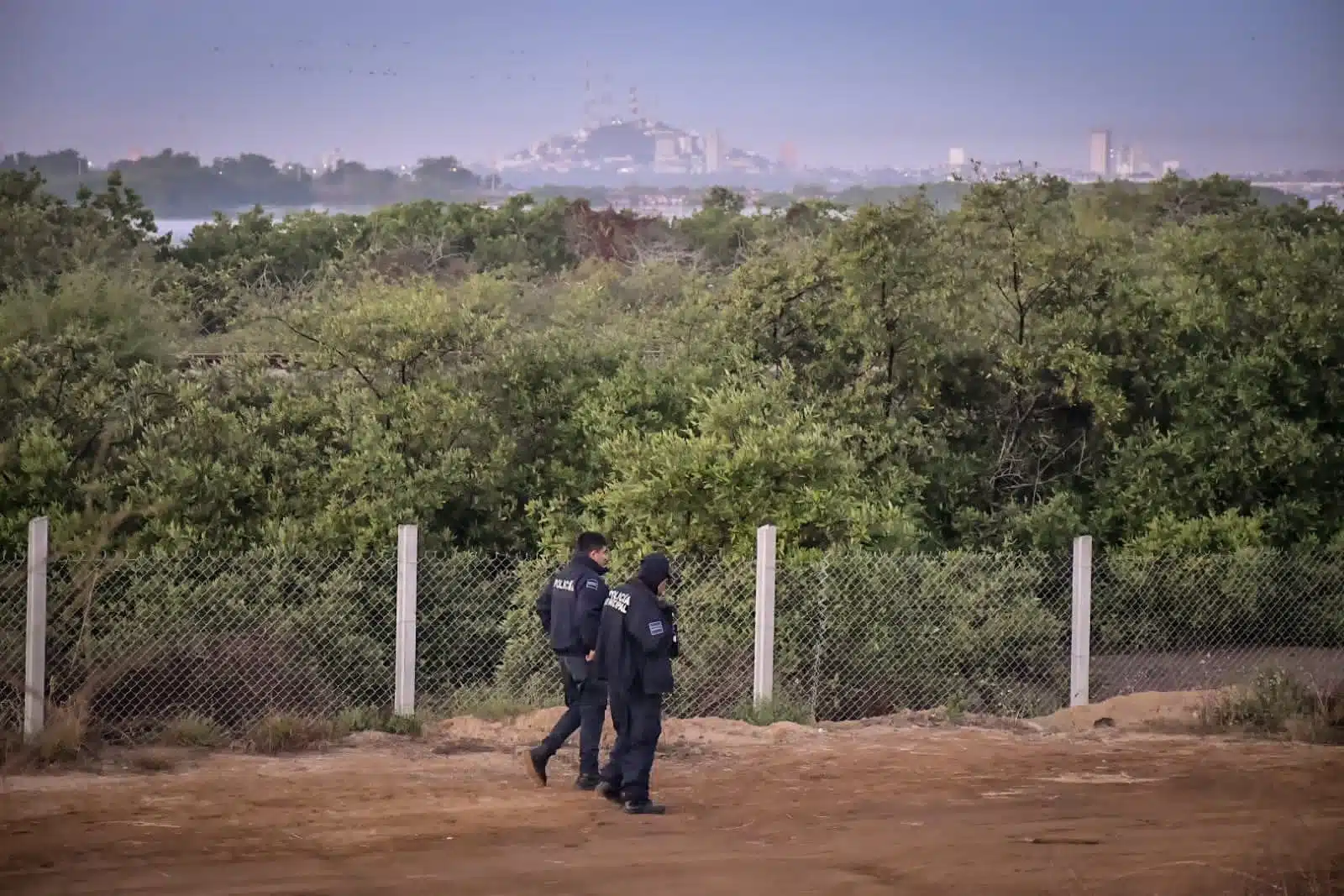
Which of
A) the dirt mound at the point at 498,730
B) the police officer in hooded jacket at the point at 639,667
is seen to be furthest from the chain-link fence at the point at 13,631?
the police officer in hooded jacket at the point at 639,667

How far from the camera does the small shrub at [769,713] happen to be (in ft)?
39.0

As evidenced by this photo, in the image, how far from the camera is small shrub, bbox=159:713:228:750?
10539 millimetres

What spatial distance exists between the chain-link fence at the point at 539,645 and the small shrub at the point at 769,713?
0.19ft

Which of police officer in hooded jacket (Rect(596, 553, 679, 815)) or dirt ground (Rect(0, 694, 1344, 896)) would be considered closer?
dirt ground (Rect(0, 694, 1344, 896))

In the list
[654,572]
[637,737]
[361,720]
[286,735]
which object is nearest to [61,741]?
[286,735]

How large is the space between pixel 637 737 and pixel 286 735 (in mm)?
3030

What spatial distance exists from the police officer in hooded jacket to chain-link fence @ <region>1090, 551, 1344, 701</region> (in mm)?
5676

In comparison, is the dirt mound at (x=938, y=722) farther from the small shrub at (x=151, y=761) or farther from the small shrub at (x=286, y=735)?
the small shrub at (x=151, y=761)

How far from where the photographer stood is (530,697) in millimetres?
12289

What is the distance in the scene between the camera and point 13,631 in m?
10.5

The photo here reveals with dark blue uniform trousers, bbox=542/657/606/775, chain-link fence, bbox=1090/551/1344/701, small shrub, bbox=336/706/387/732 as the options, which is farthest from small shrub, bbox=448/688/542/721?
chain-link fence, bbox=1090/551/1344/701

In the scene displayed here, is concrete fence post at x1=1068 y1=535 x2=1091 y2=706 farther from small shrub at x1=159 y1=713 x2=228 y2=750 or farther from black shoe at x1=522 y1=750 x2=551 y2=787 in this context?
small shrub at x1=159 y1=713 x2=228 y2=750

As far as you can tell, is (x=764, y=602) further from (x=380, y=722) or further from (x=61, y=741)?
(x=61, y=741)

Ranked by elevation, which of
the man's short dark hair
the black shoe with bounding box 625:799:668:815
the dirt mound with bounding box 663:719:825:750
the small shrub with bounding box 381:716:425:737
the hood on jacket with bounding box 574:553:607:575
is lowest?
the dirt mound with bounding box 663:719:825:750
